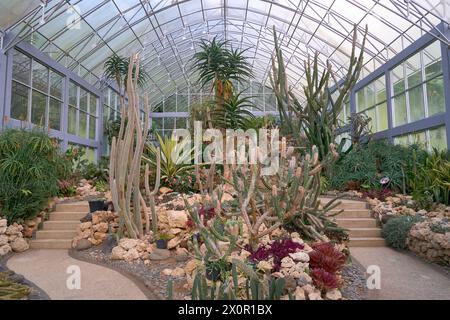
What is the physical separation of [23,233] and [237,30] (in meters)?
14.1

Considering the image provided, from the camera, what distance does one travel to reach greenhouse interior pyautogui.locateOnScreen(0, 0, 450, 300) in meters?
2.99

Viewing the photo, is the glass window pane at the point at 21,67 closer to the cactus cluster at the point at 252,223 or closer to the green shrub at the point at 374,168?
the cactus cluster at the point at 252,223

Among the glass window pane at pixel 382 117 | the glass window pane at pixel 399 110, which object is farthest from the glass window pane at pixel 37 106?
the glass window pane at pixel 382 117

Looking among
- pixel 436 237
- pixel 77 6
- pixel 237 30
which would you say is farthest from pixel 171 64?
pixel 436 237

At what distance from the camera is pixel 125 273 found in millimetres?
3314

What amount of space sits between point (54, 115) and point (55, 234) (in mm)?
6169

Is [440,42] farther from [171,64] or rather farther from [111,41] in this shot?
[171,64]

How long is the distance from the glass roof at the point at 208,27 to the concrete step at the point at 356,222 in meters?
5.47

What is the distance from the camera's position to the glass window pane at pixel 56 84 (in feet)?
31.0

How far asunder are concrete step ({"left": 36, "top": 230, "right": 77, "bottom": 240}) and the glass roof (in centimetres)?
505

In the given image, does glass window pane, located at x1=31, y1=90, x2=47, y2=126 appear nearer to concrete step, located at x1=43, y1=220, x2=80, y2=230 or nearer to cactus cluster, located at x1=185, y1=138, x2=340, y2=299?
concrete step, located at x1=43, y1=220, x2=80, y2=230

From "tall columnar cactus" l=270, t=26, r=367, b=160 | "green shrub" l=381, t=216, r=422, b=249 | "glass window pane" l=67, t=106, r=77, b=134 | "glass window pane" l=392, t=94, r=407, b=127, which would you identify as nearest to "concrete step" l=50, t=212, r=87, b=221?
"tall columnar cactus" l=270, t=26, r=367, b=160

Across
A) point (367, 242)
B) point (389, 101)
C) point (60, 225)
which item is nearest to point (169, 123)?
point (389, 101)

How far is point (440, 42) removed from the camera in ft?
25.8
